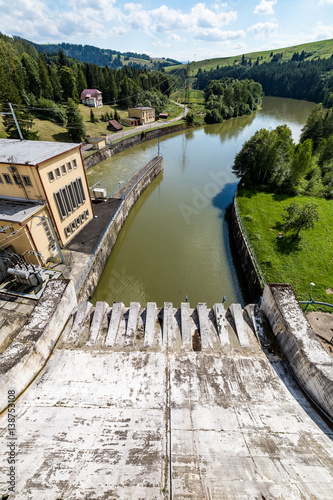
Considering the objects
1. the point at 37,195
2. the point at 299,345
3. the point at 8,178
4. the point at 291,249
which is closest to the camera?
the point at 299,345

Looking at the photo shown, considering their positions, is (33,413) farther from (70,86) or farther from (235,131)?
(70,86)

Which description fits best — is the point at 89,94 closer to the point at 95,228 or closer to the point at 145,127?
the point at 145,127

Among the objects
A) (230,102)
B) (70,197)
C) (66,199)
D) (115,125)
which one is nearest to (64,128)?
(115,125)

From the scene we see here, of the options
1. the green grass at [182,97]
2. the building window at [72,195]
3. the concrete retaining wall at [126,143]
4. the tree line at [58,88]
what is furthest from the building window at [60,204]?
the green grass at [182,97]

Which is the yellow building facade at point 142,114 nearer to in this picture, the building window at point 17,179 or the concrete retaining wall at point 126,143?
the concrete retaining wall at point 126,143

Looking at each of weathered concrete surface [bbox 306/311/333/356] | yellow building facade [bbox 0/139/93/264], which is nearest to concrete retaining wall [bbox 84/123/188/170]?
yellow building facade [bbox 0/139/93/264]

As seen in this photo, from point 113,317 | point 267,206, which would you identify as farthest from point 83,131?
point 113,317
